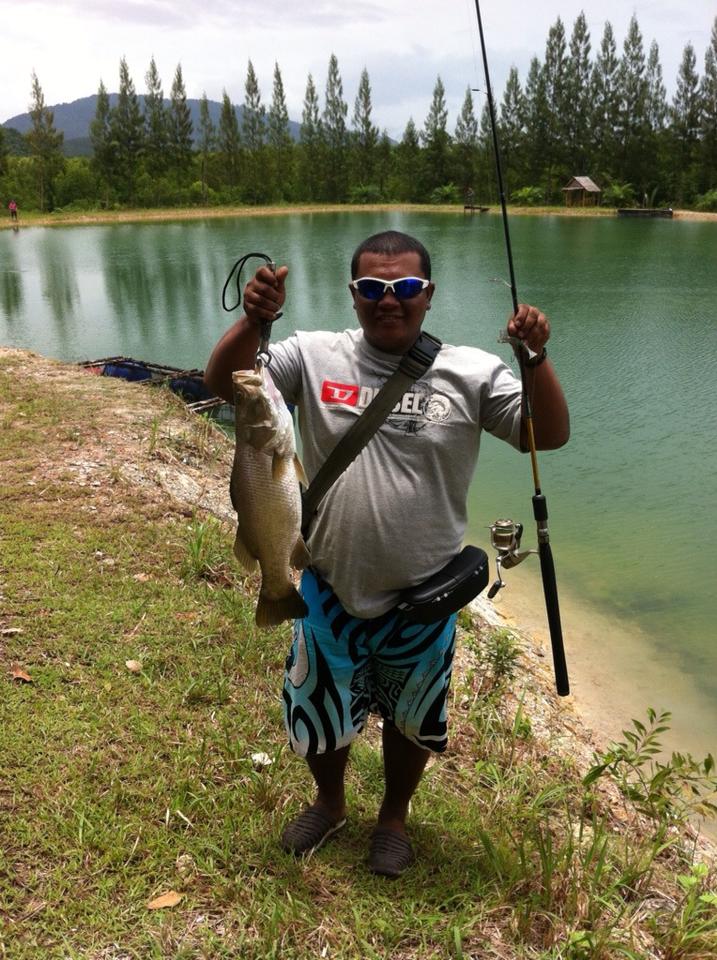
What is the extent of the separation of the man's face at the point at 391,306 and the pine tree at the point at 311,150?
68.2 metres

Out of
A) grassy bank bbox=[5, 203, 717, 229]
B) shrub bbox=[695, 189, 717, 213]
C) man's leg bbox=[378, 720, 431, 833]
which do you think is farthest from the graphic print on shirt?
shrub bbox=[695, 189, 717, 213]

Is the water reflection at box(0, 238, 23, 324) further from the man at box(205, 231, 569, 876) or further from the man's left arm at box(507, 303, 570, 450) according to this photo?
the man's left arm at box(507, 303, 570, 450)

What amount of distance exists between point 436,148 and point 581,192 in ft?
47.3

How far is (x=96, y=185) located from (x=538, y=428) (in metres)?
65.5

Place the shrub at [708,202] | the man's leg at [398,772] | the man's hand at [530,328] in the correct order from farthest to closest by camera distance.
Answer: the shrub at [708,202] → the man's leg at [398,772] → the man's hand at [530,328]

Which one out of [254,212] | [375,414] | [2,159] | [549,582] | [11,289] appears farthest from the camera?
[254,212]

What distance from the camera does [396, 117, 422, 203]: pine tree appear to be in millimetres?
63312

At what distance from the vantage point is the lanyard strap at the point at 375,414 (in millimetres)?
1960

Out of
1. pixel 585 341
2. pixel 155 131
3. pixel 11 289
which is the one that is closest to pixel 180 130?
pixel 155 131

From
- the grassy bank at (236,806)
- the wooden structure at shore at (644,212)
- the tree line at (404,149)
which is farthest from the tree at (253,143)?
the grassy bank at (236,806)

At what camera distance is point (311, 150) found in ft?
214

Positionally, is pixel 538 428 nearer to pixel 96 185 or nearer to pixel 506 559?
pixel 506 559

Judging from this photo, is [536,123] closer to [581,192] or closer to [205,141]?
[581,192]

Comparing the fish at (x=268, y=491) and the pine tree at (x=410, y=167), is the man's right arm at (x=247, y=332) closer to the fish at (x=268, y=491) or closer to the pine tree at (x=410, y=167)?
the fish at (x=268, y=491)
